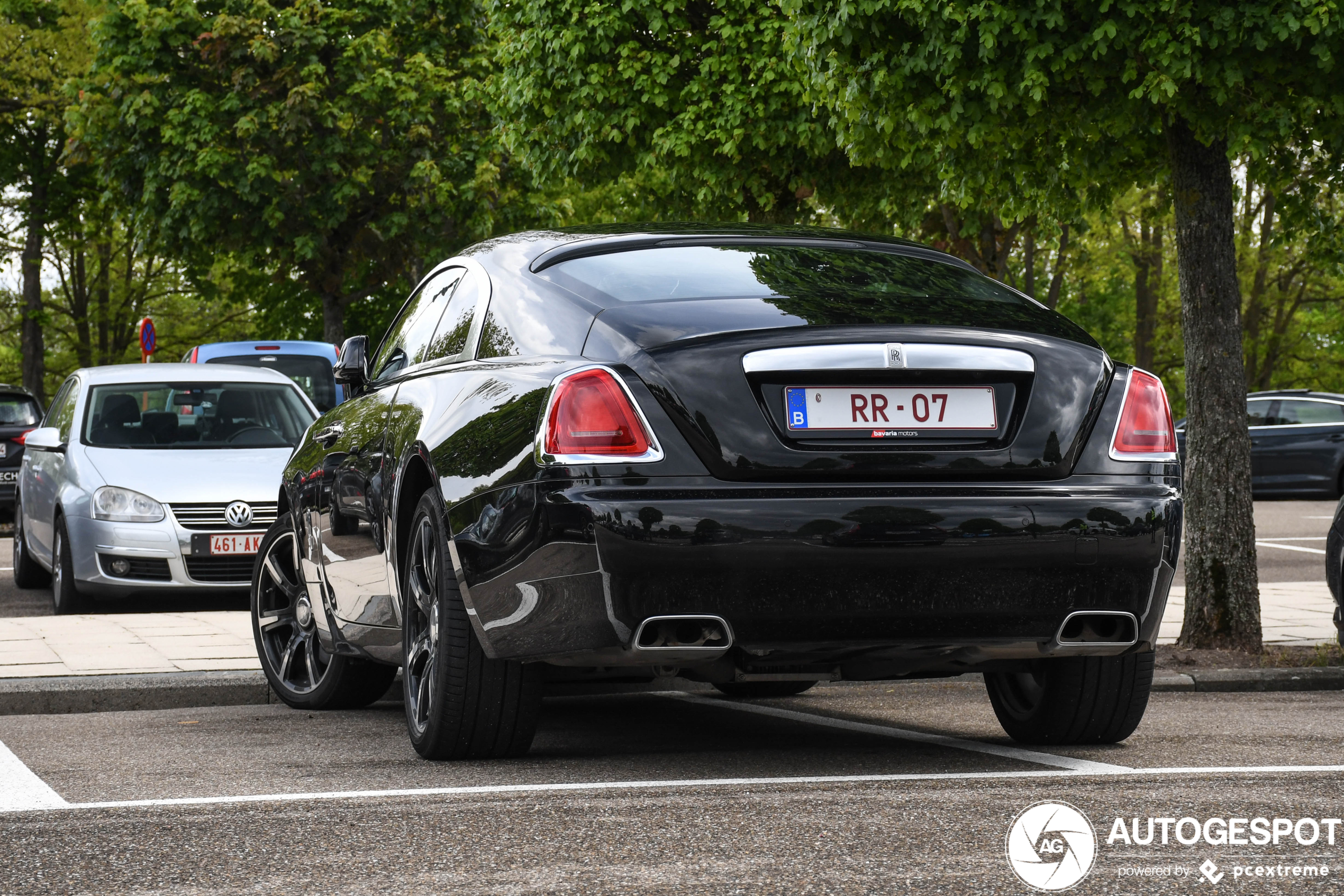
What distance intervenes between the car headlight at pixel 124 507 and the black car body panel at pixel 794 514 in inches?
250

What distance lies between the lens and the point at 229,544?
1086cm

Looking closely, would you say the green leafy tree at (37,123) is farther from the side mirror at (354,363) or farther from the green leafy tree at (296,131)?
the side mirror at (354,363)

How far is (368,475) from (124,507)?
552cm

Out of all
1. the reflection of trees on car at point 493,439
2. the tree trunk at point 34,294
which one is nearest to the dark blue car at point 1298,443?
the reflection of trees on car at point 493,439

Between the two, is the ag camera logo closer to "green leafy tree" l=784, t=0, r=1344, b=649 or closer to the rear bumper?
the rear bumper

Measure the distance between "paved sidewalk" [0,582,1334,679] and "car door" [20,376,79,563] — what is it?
3.79ft

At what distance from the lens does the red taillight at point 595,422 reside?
4590 millimetres

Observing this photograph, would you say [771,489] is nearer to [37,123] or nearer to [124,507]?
[124,507]

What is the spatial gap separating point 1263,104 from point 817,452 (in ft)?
14.5

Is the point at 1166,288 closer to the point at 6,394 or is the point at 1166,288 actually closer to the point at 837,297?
the point at 6,394

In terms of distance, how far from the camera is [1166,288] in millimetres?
47469

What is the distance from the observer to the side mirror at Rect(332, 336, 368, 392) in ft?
21.9

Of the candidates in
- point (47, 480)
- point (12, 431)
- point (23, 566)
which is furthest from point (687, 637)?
point (12, 431)

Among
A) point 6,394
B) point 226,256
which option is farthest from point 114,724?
point 226,256
